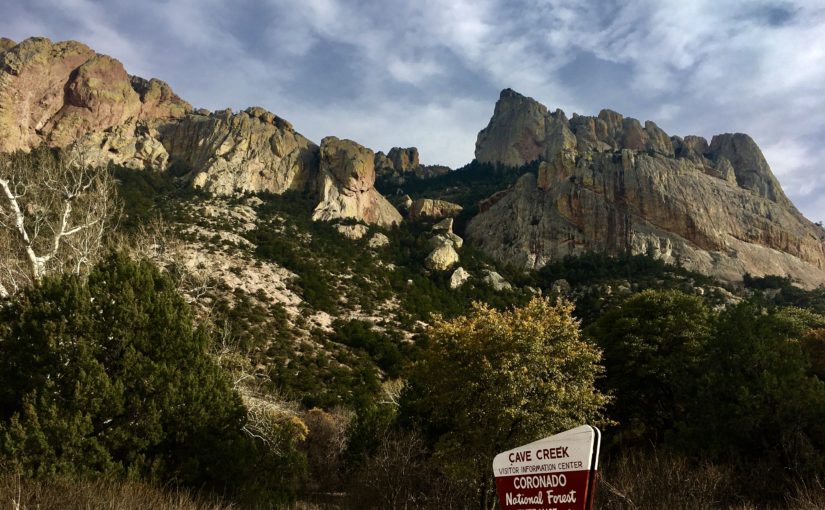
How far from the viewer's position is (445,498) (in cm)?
1586

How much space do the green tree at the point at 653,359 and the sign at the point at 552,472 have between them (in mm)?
19342

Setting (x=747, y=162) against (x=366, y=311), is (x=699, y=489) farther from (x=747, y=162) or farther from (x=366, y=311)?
(x=747, y=162)

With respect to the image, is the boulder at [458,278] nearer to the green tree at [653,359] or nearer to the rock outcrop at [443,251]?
the rock outcrop at [443,251]

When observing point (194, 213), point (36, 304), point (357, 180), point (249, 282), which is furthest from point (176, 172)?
point (36, 304)

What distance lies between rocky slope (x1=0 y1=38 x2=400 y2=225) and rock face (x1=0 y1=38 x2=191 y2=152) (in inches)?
5.6

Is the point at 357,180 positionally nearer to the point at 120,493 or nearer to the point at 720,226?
the point at 720,226

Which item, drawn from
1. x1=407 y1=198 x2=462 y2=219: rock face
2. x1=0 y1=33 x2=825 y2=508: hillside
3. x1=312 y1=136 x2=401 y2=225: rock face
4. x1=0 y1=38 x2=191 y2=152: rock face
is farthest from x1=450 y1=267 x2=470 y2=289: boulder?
x1=0 y1=38 x2=191 y2=152: rock face

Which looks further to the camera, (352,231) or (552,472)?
(352,231)

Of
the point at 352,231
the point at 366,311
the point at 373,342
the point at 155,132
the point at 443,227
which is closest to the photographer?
the point at 373,342

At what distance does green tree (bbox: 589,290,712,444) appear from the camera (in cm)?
2170

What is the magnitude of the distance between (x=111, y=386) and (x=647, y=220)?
8053cm

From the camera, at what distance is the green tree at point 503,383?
14.3m

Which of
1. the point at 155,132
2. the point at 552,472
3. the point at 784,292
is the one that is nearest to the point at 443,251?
the point at 784,292

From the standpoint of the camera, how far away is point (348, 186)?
261 ft
